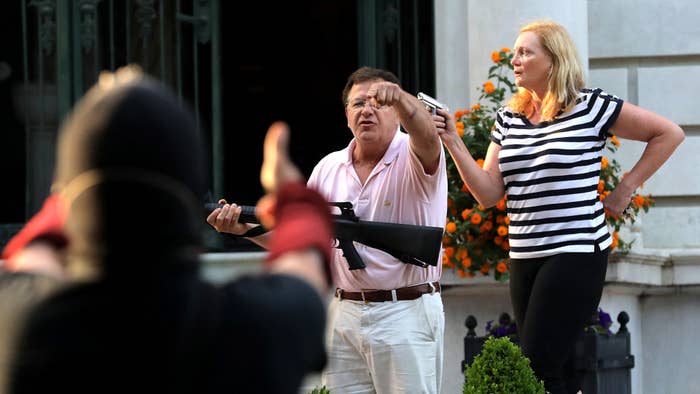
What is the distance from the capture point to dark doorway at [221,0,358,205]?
912cm

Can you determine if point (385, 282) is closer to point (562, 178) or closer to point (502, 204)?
point (562, 178)

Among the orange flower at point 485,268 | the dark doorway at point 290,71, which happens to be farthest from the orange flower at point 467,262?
the dark doorway at point 290,71

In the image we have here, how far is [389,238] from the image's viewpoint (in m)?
4.49

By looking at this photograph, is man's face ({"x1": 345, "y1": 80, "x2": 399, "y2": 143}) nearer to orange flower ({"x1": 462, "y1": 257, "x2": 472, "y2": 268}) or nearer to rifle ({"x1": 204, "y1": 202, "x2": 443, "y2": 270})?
rifle ({"x1": 204, "y1": 202, "x2": 443, "y2": 270})

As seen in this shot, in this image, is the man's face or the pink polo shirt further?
the man's face

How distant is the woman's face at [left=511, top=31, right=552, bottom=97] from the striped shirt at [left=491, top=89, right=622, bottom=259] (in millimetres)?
155

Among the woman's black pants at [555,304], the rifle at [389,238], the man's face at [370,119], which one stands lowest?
the woman's black pants at [555,304]

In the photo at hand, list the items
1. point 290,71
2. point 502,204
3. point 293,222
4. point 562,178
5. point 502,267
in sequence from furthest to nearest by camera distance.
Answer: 1. point 290,71
2. point 502,267
3. point 502,204
4. point 562,178
5. point 293,222

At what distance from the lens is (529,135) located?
16.2 feet

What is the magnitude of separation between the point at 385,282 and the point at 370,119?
0.60 meters

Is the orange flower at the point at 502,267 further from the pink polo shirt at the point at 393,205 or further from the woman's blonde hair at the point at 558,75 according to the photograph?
the pink polo shirt at the point at 393,205

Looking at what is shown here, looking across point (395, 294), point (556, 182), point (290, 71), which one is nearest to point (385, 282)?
point (395, 294)

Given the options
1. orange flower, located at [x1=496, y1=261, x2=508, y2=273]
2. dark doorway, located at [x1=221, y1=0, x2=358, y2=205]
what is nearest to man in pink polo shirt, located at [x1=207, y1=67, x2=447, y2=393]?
orange flower, located at [x1=496, y1=261, x2=508, y2=273]

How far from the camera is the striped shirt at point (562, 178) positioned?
487 cm
